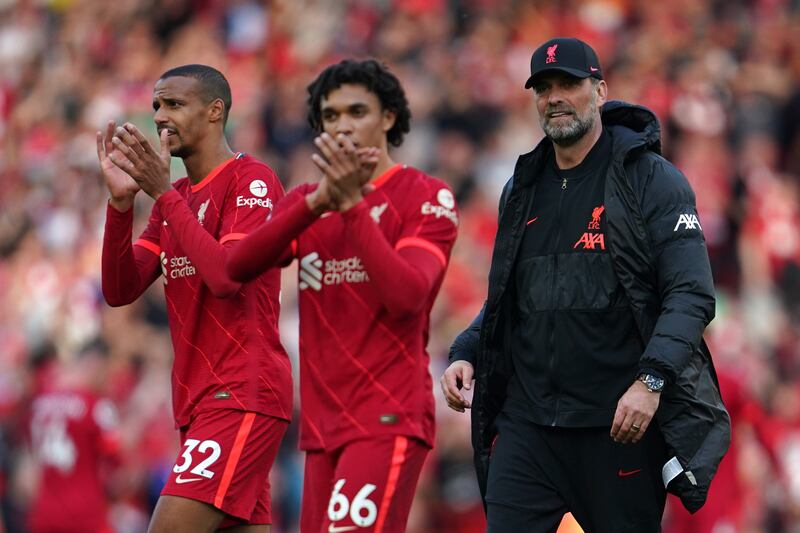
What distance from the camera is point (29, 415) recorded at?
13.8 metres

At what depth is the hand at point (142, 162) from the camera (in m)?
6.75

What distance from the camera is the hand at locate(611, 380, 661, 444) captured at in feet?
20.3

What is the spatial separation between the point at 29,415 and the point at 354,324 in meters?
8.26

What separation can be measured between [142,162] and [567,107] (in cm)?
186

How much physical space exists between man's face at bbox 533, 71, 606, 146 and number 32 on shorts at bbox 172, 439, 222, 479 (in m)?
2.00

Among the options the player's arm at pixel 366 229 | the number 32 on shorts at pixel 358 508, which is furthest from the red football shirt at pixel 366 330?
the number 32 on shorts at pixel 358 508

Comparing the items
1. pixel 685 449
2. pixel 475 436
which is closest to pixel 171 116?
pixel 475 436

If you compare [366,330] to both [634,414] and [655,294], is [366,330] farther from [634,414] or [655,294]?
[655,294]

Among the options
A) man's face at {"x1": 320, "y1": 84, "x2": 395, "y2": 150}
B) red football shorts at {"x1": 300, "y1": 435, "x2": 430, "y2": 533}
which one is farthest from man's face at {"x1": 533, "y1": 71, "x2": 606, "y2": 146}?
red football shorts at {"x1": 300, "y1": 435, "x2": 430, "y2": 533}

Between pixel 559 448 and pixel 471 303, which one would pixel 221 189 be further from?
pixel 471 303

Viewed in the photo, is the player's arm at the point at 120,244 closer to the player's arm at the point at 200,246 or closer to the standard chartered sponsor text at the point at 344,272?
the player's arm at the point at 200,246

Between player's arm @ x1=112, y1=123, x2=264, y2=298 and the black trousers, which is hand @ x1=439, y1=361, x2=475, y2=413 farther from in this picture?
player's arm @ x1=112, y1=123, x2=264, y2=298

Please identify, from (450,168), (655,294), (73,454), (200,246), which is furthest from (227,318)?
(450,168)

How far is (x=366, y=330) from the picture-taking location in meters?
6.19
